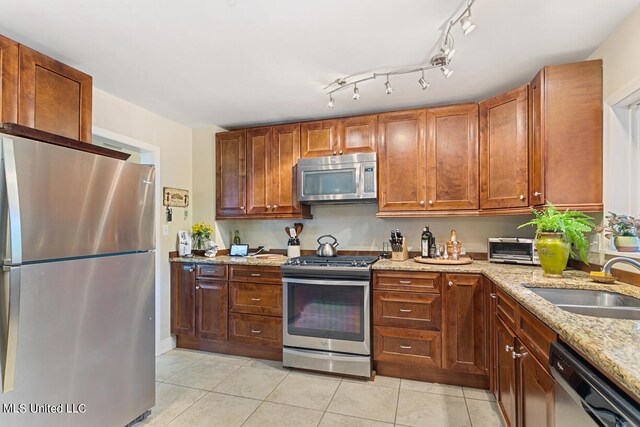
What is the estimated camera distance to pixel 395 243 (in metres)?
2.95

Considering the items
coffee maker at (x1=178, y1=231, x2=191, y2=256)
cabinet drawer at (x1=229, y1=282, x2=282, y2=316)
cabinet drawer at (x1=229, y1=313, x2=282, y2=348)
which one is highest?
coffee maker at (x1=178, y1=231, x2=191, y2=256)

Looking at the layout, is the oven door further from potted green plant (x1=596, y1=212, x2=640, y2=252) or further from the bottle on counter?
potted green plant (x1=596, y1=212, x2=640, y2=252)

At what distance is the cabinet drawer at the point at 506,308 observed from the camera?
5.28 feet

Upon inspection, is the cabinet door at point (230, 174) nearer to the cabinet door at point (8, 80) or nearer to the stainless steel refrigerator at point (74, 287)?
the stainless steel refrigerator at point (74, 287)

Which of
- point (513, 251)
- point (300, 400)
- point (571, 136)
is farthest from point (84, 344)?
point (571, 136)

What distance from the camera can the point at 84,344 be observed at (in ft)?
5.30

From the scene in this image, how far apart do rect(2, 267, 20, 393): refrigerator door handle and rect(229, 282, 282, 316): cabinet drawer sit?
1714mm

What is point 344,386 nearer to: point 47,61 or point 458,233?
point 458,233

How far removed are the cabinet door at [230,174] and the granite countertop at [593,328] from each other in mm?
2499

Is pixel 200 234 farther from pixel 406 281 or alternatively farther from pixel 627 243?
pixel 627 243

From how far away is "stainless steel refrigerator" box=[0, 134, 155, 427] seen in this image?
1325mm

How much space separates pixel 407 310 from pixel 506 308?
84 centimetres

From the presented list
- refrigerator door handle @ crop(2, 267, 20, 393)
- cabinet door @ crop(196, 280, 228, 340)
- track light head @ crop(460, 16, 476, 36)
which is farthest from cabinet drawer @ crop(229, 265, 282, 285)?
track light head @ crop(460, 16, 476, 36)

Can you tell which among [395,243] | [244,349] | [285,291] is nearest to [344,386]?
[285,291]
